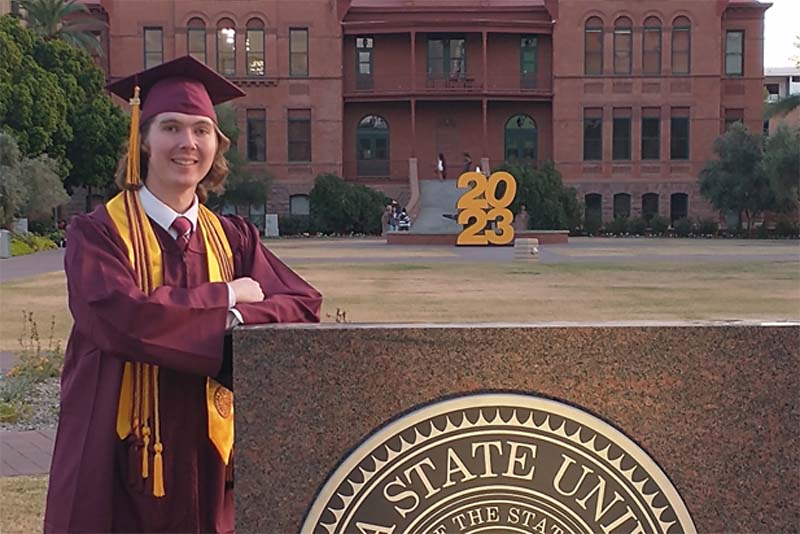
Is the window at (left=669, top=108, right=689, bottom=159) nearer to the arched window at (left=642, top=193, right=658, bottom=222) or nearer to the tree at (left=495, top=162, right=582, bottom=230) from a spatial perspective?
the arched window at (left=642, top=193, right=658, bottom=222)

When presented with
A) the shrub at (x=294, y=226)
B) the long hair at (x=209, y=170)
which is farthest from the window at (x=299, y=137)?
the long hair at (x=209, y=170)

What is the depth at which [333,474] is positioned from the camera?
9.23 ft

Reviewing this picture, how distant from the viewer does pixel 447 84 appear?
49.2 m

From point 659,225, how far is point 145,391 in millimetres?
44665

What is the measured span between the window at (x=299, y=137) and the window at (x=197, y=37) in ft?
17.4

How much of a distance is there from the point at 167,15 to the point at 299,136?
8504 mm

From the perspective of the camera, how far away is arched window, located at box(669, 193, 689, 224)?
48938 mm

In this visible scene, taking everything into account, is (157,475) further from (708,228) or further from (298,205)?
(298,205)

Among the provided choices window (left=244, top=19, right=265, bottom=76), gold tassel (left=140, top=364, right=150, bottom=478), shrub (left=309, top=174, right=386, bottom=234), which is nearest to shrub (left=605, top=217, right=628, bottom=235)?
shrub (left=309, top=174, right=386, bottom=234)

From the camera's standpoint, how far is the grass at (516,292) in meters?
13.3

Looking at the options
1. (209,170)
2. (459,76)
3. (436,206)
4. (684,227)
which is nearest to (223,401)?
(209,170)

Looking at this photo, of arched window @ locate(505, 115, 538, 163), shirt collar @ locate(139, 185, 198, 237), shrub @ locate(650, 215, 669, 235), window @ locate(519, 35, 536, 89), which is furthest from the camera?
arched window @ locate(505, 115, 538, 163)

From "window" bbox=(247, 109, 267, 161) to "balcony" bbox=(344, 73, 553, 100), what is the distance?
4.31m

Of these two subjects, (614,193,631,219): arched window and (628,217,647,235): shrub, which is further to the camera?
(614,193,631,219): arched window
